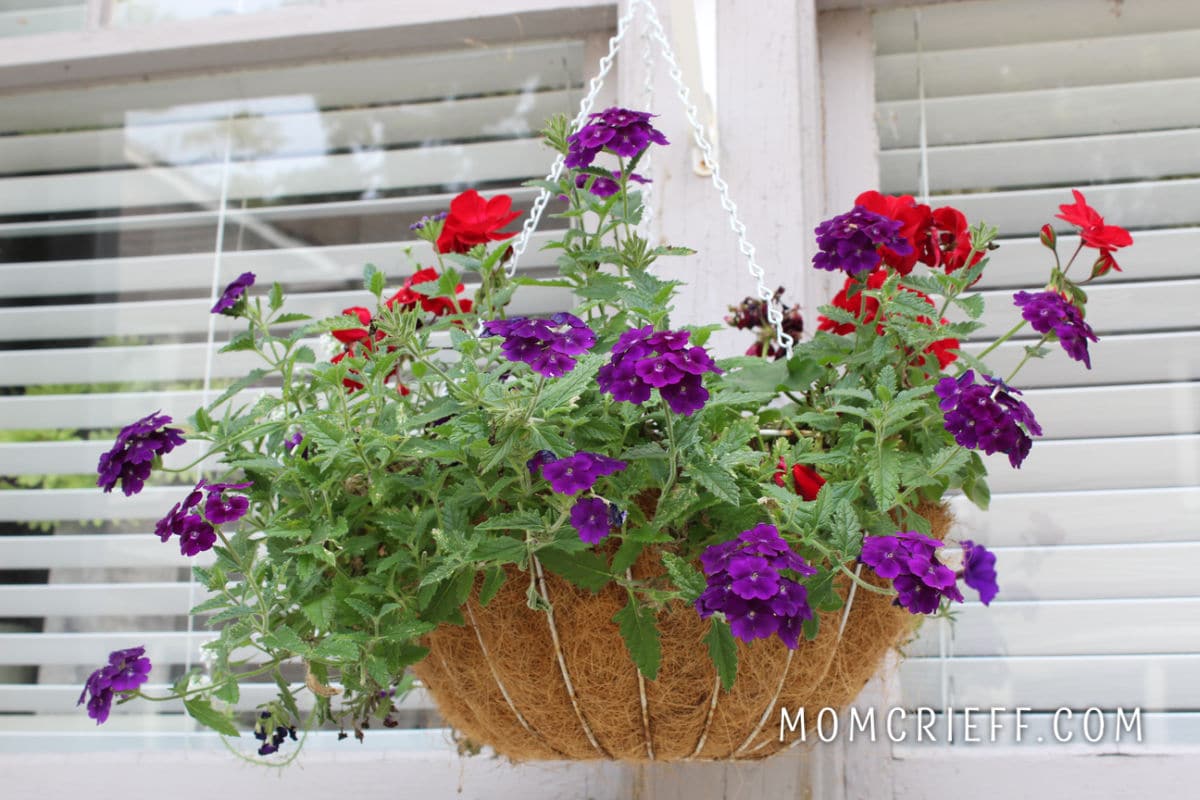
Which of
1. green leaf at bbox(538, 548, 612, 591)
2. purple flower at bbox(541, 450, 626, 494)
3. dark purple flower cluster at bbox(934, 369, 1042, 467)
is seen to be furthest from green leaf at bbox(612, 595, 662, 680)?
dark purple flower cluster at bbox(934, 369, 1042, 467)

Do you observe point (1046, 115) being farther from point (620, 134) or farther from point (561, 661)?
point (561, 661)

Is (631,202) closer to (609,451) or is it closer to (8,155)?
(609,451)

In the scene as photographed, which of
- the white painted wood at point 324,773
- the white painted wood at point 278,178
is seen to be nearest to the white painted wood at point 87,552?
the white painted wood at point 324,773

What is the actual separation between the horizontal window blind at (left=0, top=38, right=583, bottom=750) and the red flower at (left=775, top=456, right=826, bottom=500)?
2.33 feet

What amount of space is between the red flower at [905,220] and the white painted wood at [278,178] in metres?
0.75

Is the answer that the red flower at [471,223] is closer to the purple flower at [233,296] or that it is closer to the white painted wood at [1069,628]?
the purple flower at [233,296]

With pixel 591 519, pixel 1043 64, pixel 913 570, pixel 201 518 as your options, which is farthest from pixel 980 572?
pixel 1043 64

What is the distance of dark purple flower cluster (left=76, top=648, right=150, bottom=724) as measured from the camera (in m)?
0.89

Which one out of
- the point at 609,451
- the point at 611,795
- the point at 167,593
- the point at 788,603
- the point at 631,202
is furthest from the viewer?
the point at 167,593

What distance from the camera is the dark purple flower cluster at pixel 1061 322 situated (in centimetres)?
83

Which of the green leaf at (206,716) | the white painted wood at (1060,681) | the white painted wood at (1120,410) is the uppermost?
the white painted wood at (1120,410)

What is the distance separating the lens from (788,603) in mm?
712

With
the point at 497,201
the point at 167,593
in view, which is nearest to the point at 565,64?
the point at 497,201

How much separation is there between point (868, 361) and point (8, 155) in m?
1.48
